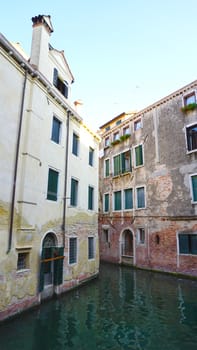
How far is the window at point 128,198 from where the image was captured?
1788 cm

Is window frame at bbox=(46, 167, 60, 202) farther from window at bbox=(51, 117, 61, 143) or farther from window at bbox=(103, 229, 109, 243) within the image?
window at bbox=(103, 229, 109, 243)

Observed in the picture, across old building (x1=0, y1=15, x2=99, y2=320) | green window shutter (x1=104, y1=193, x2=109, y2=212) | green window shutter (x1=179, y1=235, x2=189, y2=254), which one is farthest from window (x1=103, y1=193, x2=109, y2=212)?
green window shutter (x1=179, y1=235, x2=189, y2=254)

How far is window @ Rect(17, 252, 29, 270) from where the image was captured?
7.72 metres

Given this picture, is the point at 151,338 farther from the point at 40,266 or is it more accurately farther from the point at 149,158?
the point at 149,158

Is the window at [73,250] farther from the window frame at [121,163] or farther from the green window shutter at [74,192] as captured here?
the window frame at [121,163]

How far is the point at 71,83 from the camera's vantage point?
12.8 m

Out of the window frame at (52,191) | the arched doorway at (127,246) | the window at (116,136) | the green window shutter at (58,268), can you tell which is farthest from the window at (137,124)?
the green window shutter at (58,268)

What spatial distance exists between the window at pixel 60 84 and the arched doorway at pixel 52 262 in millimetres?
7344

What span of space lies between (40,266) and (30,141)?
4783mm

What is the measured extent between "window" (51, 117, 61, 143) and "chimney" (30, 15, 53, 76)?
215cm

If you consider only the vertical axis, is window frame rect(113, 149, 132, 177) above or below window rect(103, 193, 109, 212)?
above

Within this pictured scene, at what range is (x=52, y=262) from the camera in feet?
31.4

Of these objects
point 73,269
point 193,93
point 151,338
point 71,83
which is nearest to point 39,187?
point 73,269

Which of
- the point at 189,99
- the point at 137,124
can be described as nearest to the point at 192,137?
the point at 189,99
